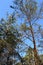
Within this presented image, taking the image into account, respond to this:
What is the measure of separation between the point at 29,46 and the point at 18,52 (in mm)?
2817

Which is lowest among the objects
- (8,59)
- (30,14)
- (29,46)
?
(8,59)

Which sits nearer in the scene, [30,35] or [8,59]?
[30,35]

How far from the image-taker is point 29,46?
28.9 meters

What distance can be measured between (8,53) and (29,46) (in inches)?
147

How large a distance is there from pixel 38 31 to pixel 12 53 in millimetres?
4892

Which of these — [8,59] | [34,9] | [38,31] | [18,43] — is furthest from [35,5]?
[8,59]

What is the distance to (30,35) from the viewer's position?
2925 centimetres

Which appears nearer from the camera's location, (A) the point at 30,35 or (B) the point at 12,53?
(A) the point at 30,35

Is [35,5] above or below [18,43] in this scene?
above

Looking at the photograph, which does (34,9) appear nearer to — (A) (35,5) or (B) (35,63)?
(A) (35,5)

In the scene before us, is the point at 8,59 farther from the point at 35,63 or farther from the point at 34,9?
the point at 34,9

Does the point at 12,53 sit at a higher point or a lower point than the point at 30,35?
lower

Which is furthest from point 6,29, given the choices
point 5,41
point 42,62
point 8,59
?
point 42,62

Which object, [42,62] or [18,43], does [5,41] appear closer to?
[18,43]
